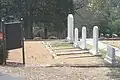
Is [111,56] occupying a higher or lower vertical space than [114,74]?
higher

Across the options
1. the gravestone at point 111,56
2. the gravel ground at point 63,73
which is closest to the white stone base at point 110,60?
the gravestone at point 111,56

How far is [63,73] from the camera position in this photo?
1026 cm

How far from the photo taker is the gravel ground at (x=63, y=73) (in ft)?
31.3

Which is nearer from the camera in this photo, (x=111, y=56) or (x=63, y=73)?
(x=63, y=73)

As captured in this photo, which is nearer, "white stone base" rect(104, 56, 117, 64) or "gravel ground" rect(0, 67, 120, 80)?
"gravel ground" rect(0, 67, 120, 80)

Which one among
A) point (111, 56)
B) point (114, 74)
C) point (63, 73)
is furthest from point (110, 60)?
point (63, 73)

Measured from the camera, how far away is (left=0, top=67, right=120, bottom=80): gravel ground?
9.53 metres

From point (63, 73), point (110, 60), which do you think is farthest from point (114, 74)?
point (110, 60)

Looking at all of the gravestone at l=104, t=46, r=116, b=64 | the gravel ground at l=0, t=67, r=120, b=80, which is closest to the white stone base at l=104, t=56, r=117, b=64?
the gravestone at l=104, t=46, r=116, b=64

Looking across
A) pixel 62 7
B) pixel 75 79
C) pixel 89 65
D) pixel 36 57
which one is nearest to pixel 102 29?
pixel 62 7

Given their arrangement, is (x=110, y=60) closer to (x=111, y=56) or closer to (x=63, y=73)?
(x=111, y=56)

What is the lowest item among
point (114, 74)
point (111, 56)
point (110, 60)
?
point (114, 74)

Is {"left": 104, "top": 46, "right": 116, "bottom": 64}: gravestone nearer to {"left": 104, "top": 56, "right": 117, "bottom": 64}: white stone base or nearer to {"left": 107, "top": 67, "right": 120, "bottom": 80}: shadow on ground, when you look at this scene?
{"left": 104, "top": 56, "right": 117, "bottom": 64}: white stone base

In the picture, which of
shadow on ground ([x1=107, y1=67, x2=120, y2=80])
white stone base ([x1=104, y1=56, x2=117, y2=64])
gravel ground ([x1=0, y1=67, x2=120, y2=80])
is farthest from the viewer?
white stone base ([x1=104, y1=56, x2=117, y2=64])
